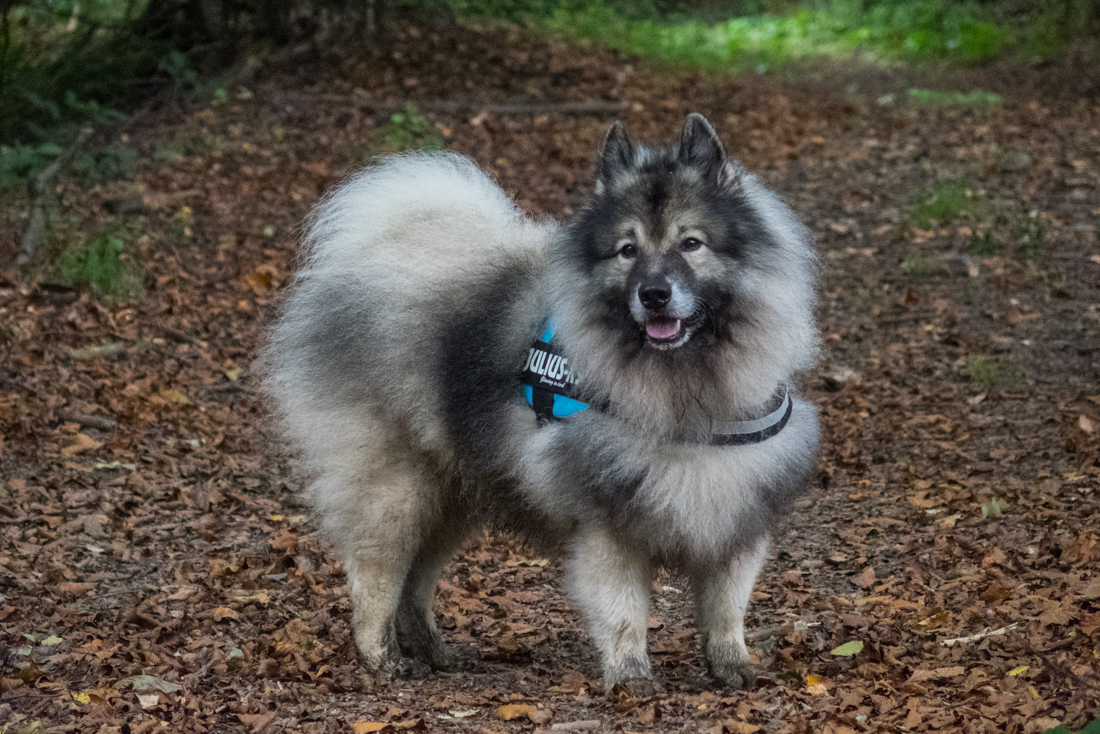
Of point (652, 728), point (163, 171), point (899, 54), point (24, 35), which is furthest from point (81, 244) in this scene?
point (899, 54)

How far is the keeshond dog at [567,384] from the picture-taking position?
11.5ft

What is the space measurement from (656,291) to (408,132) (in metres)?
7.17

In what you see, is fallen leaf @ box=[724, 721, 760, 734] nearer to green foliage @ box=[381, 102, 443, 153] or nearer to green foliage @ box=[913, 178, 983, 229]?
green foliage @ box=[913, 178, 983, 229]

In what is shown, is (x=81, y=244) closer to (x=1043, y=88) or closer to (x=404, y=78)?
(x=404, y=78)

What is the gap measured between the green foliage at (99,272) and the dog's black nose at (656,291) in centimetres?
521

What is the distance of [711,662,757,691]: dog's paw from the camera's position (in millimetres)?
Answer: 3779

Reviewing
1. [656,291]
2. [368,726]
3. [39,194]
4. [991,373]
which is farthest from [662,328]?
[39,194]

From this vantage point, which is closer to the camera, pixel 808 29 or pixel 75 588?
pixel 75 588

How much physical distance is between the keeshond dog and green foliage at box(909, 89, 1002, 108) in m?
8.40

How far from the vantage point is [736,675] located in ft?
12.5

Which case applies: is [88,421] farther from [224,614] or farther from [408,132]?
[408,132]

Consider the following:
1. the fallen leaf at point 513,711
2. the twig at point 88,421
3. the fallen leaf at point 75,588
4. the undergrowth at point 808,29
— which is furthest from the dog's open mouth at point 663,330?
the undergrowth at point 808,29

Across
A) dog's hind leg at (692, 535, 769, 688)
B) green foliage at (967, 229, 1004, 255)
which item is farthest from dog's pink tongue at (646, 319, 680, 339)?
green foliage at (967, 229, 1004, 255)

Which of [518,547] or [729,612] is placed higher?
[729,612]
